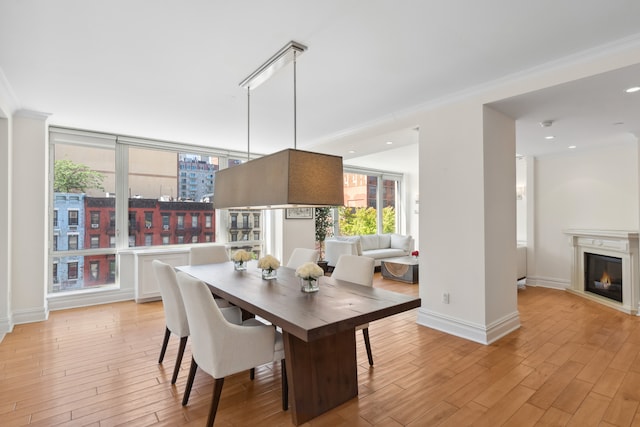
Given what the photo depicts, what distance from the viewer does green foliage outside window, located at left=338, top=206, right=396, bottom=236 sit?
8.25 meters

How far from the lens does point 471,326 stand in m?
3.31

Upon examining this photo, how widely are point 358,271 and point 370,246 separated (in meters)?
4.69

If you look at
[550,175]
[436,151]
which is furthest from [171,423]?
[550,175]

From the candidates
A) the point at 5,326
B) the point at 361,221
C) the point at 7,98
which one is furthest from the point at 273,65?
the point at 361,221

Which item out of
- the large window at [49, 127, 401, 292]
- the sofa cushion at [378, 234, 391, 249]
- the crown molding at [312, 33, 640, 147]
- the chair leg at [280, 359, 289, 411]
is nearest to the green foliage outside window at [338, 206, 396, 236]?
the sofa cushion at [378, 234, 391, 249]

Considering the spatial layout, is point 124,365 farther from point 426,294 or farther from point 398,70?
point 398,70

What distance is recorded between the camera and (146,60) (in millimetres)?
2633

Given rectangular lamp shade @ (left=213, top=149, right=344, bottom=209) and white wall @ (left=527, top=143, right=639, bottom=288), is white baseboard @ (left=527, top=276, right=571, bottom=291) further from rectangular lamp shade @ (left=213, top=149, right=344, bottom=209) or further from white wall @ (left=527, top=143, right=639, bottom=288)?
rectangular lamp shade @ (left=213, top=149, right=344, bottom=209)

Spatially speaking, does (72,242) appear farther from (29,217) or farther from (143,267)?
(143,267)

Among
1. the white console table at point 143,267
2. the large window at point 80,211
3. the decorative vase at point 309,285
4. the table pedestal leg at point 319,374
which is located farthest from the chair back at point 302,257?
the large window at point 80,211

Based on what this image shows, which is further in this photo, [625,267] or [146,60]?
[625,267]

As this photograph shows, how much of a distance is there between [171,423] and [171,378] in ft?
2.05

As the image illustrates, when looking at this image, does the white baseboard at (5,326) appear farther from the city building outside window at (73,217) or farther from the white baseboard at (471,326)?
the white baseboard at (471,326)

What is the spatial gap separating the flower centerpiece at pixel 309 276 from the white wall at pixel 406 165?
3923mm
